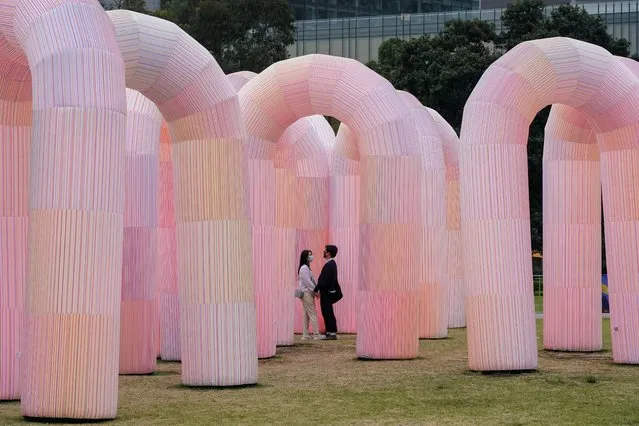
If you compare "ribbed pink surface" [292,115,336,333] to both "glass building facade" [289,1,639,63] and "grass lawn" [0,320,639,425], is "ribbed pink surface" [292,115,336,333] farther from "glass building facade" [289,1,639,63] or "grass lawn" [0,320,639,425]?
"glass building facade" [289,1,639,63]

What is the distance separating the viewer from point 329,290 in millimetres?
23062

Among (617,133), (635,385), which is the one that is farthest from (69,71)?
(617,133)

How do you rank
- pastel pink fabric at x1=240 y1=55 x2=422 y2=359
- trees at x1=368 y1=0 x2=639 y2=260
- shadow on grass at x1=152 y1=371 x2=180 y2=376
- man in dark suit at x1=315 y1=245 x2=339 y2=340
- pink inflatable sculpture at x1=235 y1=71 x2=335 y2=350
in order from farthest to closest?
trees at x1=368 y1=0 x2=639 y2=260
man in dark suit at x1=315 y1=245 x2=339 y2=340
pink inflatable sculpture at x1=235 y1=71 x2=335 y2=350
pastel pink fabric at x1=240 y1=55 x2=422 y2=359
shadow on grass at x1=152 y1=371 x2=180 y2=376

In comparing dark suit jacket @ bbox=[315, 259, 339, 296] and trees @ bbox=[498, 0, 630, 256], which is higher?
trees @ bbox=[498, 0, 630, 256]

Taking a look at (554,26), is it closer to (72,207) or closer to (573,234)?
(573,234)

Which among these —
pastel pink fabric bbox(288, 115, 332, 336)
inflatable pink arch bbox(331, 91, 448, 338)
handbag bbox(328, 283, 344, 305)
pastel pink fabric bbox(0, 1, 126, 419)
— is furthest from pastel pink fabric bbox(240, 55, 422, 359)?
pastel pink fabric bbox(0, 1, 126, 419)

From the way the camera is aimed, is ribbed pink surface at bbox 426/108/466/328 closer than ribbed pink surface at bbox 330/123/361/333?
No

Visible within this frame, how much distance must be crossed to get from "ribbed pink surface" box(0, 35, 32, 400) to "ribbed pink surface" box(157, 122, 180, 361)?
5.25 m

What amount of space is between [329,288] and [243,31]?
87.8 ft

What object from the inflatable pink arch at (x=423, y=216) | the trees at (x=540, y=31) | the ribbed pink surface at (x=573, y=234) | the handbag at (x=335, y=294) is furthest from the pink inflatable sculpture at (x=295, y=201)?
the trees at (x=540, y=31)

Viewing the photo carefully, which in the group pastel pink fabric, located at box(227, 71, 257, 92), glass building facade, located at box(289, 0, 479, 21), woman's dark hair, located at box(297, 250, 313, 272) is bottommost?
woman's dark hair, located at box(297, 250, 313, 272)

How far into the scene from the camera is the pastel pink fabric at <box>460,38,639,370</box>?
53.1 ft

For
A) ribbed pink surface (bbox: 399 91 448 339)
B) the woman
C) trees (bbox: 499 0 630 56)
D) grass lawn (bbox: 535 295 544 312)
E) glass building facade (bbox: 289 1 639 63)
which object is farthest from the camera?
glass building facade (bbox: 289 1 639 63)

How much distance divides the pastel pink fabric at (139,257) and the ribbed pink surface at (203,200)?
5.82 feet
